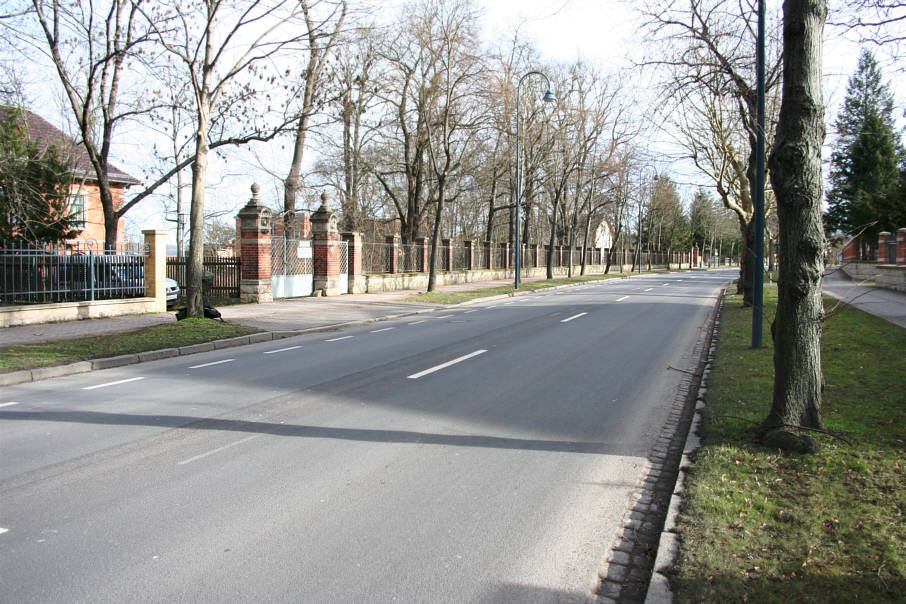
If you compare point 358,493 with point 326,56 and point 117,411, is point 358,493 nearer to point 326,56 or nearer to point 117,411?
point 117,411

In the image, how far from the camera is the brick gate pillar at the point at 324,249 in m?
25.0

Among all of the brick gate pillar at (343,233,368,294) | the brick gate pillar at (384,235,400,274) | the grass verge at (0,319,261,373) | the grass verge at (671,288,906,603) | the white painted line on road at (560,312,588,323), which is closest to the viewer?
the grass verge at (671,288,906,603)

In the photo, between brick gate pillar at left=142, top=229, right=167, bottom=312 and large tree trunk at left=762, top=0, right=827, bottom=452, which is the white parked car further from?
large tree trunk at left=762, top=0, right=827, bottom=452

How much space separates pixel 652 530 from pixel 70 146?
31.4 m

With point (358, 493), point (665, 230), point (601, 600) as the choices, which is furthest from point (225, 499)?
point (665, 230)

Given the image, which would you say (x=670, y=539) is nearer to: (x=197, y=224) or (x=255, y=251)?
(x=197, y=224)

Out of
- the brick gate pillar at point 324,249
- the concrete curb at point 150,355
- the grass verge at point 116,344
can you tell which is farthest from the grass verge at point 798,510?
the brick gate pillar at point 324,249

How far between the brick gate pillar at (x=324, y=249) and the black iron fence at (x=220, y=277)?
3317mm

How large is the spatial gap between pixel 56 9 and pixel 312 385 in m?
15.1

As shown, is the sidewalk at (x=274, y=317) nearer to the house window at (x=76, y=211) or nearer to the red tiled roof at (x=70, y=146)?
the house window at (x=76, y=211)

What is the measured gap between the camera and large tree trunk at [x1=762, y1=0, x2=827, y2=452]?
5328 millimetres

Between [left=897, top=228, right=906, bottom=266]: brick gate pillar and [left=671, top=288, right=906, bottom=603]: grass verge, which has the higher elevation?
[left=897, top=228, right=906, bottom=266]: brick gate pillar

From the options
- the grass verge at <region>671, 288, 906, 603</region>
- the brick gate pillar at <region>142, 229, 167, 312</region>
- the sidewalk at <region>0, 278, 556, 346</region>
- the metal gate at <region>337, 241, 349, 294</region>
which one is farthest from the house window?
the grass verge at <region>671, 288, 906, 603</region>

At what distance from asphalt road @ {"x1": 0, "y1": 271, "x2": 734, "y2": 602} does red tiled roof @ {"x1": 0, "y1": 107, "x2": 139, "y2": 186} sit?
22.9 m
